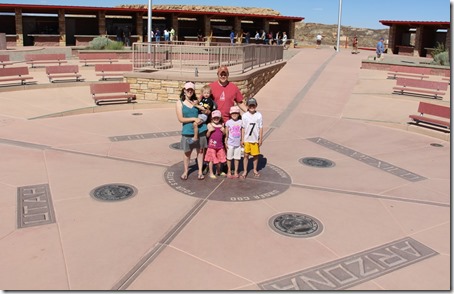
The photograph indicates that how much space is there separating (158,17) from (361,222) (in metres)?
37.6

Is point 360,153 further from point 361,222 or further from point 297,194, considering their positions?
point 361,222

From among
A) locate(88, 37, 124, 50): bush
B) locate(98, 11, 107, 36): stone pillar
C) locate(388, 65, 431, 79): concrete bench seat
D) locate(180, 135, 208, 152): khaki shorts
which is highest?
locate(98, 11, 107, 36): stone pillar

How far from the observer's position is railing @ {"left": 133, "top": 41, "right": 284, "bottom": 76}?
→ 1434 centimetres

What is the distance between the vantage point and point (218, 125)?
21.0 ft

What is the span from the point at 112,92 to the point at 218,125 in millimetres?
7365

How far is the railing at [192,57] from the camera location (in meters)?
14.3

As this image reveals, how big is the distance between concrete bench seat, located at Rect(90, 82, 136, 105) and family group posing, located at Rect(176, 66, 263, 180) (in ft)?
21.9

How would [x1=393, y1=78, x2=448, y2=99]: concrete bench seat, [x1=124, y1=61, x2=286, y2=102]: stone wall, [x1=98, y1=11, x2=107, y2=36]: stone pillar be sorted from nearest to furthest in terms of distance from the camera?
[x1=124, y1=61, x2=286, y2=102]: stone wall → [x1=393, y1=78, x2=448, y2=99]: concrete bench seat → [x1=98, y1=11, x2=107, y2=36]: stone pillar

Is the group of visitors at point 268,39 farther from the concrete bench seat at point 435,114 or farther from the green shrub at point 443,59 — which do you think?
the concrete bench seat at point 435,114

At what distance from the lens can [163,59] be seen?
49.3 feet

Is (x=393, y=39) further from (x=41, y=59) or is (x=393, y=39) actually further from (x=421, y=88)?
(x=41, y=59)

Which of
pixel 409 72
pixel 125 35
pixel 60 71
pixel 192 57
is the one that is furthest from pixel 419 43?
pixel 60 71

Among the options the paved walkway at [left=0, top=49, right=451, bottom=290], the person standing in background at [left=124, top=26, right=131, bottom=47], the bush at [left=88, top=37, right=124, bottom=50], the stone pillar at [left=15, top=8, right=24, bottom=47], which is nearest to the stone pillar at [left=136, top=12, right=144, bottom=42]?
the person standing in background at [left=124, top=26, right=131, bottom=47]

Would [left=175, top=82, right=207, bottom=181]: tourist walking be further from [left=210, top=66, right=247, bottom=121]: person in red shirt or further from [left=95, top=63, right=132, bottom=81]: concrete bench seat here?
[left=95, top=63, right=132, bottom=81]: concrete bench seat
